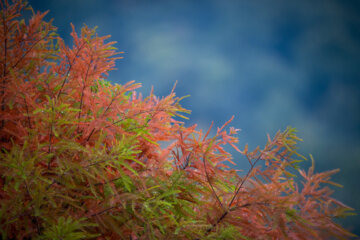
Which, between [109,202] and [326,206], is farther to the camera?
[326,206]

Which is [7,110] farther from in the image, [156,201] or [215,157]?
[215,157]

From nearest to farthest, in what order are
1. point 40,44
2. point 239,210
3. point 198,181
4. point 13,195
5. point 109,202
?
point 13,195, point 109,202, point 239,210, point 198,181, point 40,44

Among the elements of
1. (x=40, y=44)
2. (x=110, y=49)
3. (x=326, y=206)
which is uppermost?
(x=110, y=49)

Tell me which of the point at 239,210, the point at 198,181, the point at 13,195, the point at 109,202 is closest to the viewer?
the point at 13,195

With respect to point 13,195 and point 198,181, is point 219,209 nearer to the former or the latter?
point 198,181

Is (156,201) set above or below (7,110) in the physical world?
below

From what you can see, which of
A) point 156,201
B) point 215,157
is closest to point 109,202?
point 156,201
